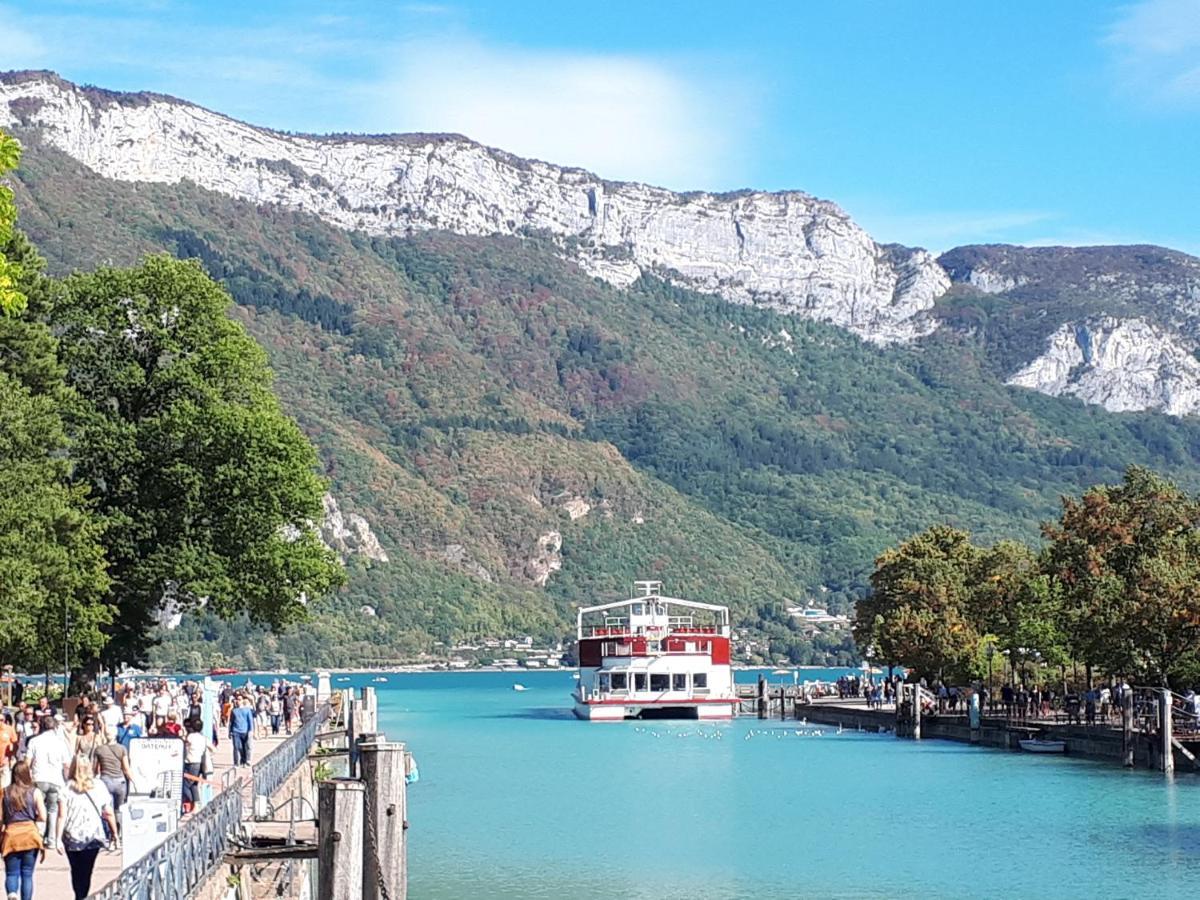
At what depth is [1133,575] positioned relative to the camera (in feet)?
197

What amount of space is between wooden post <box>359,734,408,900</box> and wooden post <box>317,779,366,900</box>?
1.69 meters

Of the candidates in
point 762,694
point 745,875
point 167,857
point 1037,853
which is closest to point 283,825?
point 167,857

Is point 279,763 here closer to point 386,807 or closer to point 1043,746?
point 386,807

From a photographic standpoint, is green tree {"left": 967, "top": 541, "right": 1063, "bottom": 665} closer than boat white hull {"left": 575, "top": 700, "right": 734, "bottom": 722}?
Yes

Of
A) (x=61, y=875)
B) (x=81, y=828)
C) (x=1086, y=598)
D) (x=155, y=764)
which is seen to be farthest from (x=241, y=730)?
(x=1086, y=598)

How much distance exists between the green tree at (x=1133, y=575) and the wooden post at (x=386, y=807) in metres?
40.4

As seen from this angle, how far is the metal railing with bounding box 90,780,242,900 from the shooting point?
13922 mm

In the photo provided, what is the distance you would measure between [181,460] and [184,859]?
115 feet

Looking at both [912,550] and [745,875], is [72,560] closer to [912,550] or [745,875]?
[745,875]

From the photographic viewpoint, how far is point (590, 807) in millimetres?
53812

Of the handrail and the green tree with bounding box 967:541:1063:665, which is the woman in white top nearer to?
the handrail

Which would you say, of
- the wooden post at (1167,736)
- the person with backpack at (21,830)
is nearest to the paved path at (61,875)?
the person with backpack at (21,830)

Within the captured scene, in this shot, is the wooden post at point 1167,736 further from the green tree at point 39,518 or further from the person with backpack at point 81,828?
the person with backpack at point 81,828

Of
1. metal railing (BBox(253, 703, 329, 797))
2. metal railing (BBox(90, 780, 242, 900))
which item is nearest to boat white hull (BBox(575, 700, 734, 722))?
metal railing (BBox(253, 703, 329, 797))
